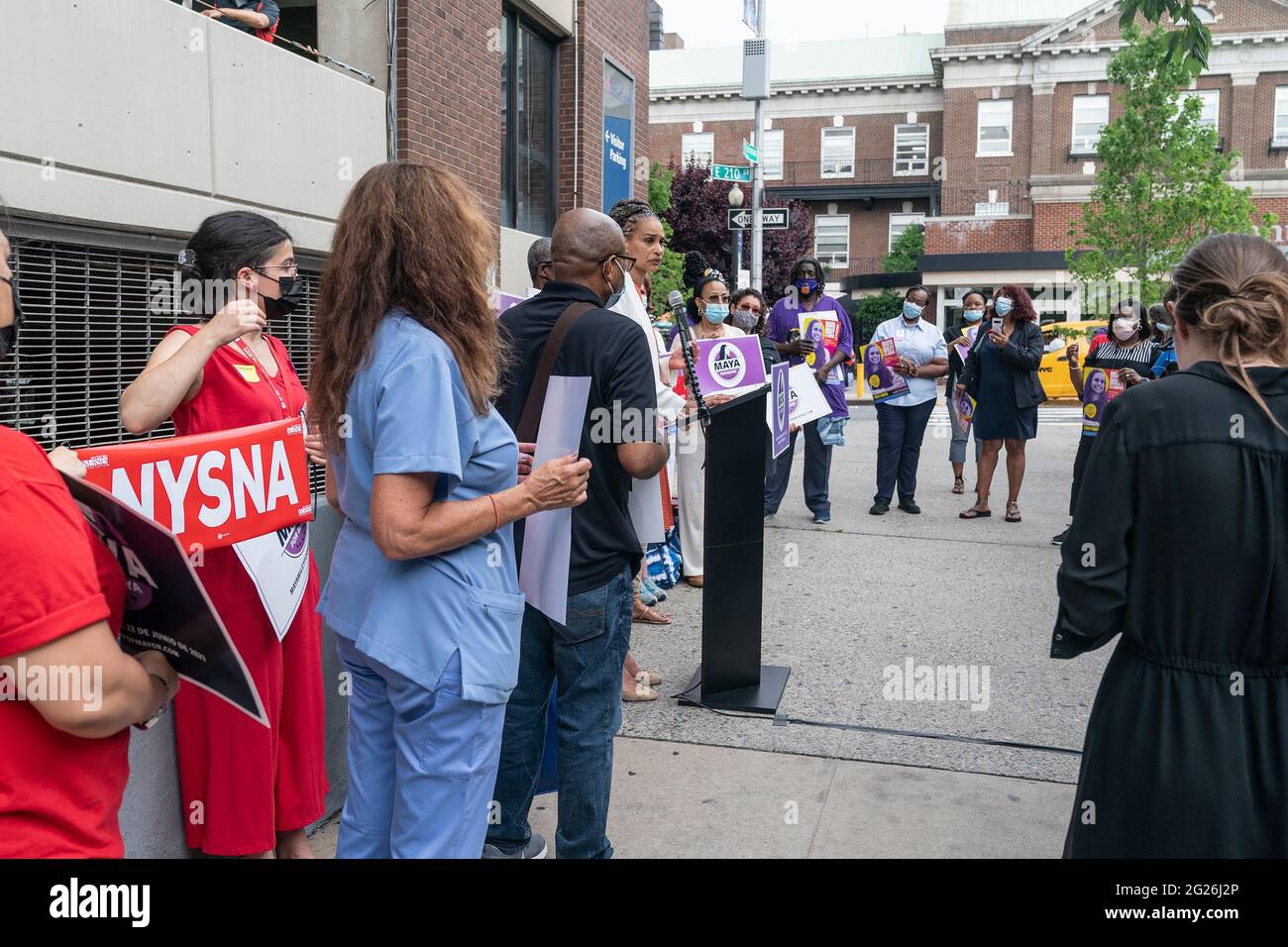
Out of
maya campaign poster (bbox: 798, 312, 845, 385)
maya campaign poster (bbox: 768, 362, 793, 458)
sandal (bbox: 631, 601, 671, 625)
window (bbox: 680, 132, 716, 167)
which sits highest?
window (bbox: 680, 132, 716, 167)

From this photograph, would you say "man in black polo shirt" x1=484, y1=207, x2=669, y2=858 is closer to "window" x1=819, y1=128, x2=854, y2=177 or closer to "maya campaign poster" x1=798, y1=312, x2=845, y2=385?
"maya campaign poster" x1=798, y1=312, x2=845, y2=385

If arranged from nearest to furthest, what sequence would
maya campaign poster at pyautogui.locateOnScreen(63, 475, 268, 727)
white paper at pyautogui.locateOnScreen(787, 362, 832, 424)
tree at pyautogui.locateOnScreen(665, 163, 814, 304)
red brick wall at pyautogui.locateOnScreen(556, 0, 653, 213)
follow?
maya campaign poster at pyautogui.locateOnScreen(63, 475, 268, 727), white paper at pyautogui.locateOnScreen(787, 362, 832, 424), red brick wall at pyautogui.locateOnScreen(556, 0, 653, 213), tree at pyautogui.locateOnScreen(665, 163, 814, 304)

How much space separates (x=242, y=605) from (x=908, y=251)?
45.3 m

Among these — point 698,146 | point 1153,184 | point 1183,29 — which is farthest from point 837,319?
point 698,146

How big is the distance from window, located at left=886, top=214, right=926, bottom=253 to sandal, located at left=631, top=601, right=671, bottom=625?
44261 millimetres

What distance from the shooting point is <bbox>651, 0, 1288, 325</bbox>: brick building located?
3922 centimetres

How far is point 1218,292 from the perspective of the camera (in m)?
2.40

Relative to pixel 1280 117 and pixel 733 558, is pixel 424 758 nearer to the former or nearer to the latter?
pixel 733 558

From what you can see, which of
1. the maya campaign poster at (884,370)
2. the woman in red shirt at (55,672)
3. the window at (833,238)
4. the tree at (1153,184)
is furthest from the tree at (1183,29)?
the window at (833,238)

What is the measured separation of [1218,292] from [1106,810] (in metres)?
1.19

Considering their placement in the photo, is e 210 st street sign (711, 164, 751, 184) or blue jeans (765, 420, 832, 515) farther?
e 210 st street sign (711, 164, 751, 184)

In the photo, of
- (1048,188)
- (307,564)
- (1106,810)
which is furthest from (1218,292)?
(1048,188)

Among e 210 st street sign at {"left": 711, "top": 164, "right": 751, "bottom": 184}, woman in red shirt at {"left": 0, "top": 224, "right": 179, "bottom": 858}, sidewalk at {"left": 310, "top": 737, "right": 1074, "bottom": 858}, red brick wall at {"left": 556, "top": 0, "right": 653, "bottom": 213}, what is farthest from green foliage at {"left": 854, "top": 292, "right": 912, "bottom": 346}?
woman in red shirt at {"left": 0, "top": 224, "right": 179, "bottom": 858}

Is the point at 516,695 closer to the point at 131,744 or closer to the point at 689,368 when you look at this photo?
the point at 131,744
